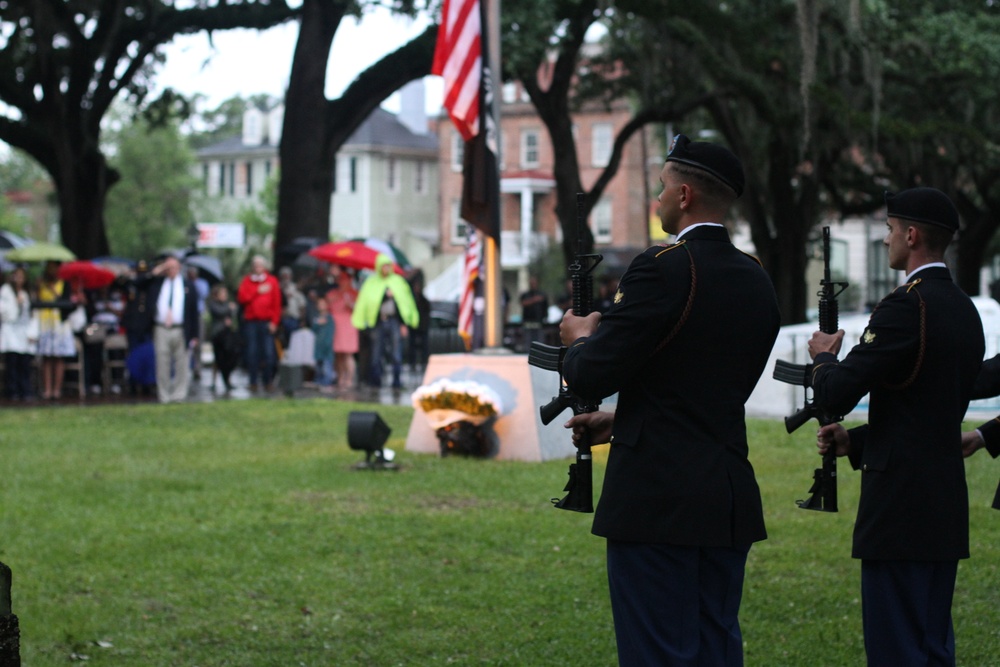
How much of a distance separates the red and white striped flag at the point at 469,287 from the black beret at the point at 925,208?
34.5 feet

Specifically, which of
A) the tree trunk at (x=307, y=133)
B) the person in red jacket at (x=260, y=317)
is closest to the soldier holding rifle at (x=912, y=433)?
the person in red jacket at (x=260, y=317)

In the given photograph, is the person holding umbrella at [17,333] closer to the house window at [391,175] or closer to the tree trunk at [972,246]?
the tree trunk at [972,246]

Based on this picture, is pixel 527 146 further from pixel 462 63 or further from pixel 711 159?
pixel 711 159

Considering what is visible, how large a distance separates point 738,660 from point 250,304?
19.4 m

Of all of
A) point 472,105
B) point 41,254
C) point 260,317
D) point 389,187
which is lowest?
point 260,317

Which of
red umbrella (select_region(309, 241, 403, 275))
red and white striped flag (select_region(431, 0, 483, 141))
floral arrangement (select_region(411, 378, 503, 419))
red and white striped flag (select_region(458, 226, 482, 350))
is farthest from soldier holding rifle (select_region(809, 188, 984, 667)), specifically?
red umbrella (select_region(309, 241, 403, 275))

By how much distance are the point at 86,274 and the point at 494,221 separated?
9701 millimetres

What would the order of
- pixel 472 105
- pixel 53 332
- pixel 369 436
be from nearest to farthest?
pixel 369 436 → pixel 472 105 → pixel 53 332

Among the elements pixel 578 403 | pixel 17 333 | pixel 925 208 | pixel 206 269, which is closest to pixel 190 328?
pixel 17 333

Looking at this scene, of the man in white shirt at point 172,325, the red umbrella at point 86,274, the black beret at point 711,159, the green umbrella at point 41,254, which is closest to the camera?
the black beret at point 711,159

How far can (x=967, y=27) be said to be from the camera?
85.7 ft

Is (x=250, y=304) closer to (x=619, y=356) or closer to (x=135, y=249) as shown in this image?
(x=619, y=356)

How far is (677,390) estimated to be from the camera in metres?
4.40

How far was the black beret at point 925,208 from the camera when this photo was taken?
5.09 meters
